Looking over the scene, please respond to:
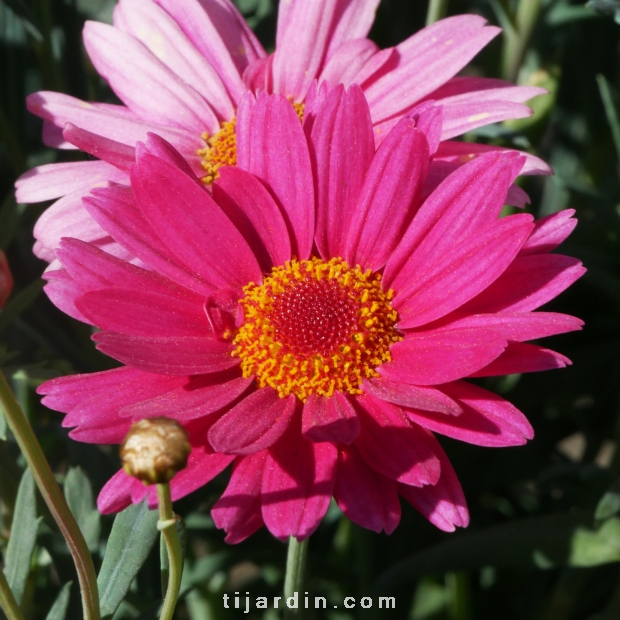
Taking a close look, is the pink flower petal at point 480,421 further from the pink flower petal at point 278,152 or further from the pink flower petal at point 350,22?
the pink flower petal at point 350,22

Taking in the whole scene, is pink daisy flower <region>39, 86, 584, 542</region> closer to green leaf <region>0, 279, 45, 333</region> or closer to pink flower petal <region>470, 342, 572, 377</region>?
pink flower petal <region>470, 342, 572, 377</region>


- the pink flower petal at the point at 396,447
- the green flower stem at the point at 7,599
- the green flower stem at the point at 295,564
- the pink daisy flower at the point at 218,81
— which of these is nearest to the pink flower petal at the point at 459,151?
the pink daisy flower at the point at 218,81

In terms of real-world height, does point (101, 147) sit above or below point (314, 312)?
above

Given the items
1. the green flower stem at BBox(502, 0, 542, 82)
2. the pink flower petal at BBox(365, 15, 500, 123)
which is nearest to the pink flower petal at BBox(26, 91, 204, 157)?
the pink flower petal at BBox(365, 15, 500, 123)

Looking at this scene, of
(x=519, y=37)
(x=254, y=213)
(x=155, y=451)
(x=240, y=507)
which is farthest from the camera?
(x=519, y=37)

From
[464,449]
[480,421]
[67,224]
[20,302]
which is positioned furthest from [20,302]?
[464,449]

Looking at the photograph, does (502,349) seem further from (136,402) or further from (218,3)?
(218,3)

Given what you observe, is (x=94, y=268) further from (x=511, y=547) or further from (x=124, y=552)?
(x=511, y=547)

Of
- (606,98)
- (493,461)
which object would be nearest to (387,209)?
(606,98)
